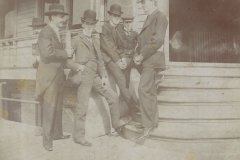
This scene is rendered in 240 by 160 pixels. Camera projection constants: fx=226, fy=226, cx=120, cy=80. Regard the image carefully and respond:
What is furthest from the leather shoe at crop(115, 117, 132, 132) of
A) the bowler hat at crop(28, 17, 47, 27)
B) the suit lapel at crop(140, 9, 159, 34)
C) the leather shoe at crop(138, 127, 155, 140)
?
the bowler hat at crop(28, 17, 47, 27)

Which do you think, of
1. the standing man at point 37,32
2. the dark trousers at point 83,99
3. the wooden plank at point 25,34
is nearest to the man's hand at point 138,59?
the dark trousers at point 83,99

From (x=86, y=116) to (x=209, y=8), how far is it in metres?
2.49

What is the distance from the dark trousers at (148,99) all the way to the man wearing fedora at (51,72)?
103 cm

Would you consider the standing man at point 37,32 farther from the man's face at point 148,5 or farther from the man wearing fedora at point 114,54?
the man's face at point 148,5

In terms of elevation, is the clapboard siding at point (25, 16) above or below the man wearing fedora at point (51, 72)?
above

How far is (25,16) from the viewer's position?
3.96 metres

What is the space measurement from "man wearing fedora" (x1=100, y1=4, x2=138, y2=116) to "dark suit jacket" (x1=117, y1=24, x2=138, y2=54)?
0.14 feet

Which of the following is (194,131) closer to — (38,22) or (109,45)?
(109,45)

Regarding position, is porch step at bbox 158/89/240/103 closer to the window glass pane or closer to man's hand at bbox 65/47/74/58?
the window glass pane

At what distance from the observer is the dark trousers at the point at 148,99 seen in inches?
116

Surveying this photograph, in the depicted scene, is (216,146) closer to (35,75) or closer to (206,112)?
(206,112)

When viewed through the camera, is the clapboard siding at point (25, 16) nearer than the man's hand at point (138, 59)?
No

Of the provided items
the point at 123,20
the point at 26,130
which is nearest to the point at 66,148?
the point at 26,130

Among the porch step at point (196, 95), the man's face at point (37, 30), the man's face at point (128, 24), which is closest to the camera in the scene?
the porch step at point (196, 95)
